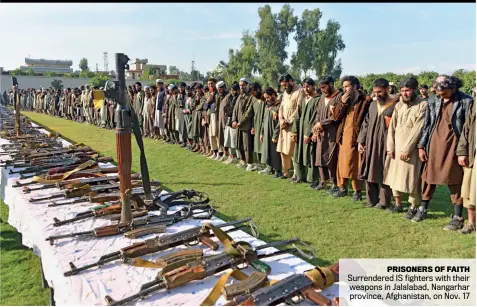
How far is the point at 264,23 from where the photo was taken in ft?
153

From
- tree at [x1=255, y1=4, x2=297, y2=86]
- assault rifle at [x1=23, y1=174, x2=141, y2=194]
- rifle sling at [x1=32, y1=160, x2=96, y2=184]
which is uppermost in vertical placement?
tree at [x1=255, y1=4, x2=297, y2=86]

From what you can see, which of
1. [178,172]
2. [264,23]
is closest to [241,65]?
[264,23]

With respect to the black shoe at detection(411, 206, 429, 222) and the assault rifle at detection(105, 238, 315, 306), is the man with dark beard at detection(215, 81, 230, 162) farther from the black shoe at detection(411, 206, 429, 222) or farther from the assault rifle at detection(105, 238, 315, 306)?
the assault rifle at detection(105, 238, 315, 306)

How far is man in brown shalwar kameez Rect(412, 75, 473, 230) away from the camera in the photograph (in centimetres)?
413

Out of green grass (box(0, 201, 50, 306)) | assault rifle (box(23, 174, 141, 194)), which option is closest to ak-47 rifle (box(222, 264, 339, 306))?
green grass (box(0, 201, 50, 306))

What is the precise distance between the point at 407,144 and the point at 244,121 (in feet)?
11.5

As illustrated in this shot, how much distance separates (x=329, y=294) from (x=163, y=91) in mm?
10390

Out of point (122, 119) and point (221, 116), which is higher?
point (122, 119)

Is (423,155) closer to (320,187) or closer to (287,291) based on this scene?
(320,187)

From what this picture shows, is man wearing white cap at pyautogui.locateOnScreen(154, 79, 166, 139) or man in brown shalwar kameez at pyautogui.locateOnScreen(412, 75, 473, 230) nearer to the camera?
man in brown shalwar kameez at pyautogui.locateOnScreen(412, 75, 473, 230)

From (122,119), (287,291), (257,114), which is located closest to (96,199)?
(122,119)

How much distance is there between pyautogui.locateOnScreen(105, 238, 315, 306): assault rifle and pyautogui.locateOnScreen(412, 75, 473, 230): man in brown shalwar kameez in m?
2.76

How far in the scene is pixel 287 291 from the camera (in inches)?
71.2

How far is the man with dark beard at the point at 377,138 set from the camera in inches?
190
